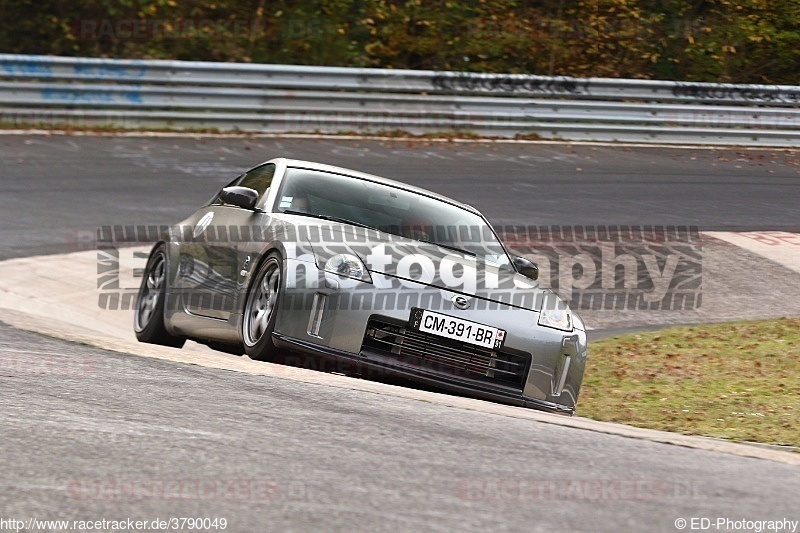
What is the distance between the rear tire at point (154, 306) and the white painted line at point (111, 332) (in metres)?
0.15

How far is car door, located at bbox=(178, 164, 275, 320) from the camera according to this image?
7.44 metres

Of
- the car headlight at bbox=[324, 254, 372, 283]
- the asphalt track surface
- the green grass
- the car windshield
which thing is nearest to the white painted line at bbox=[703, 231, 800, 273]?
the green grass

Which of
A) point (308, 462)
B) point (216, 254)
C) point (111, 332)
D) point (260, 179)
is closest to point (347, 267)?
→ point (216, 254)

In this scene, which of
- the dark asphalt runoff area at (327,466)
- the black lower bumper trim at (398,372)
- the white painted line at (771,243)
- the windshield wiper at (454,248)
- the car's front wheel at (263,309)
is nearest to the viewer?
the dark asphalt runoff area at (327,466)

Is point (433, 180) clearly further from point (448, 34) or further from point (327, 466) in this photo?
point (327, 466)

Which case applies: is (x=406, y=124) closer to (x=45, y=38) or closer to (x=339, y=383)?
(x=45, y=38)

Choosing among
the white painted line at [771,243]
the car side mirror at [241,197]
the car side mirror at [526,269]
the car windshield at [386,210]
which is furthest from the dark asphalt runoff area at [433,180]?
the car side mirror at [526,269]

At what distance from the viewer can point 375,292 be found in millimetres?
6539

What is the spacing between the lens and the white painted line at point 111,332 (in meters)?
5.39

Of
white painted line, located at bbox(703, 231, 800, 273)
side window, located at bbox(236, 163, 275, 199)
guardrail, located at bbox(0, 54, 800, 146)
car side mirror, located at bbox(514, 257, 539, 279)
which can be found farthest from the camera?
guardrail, located at bbox(0, 54, 800, 146)

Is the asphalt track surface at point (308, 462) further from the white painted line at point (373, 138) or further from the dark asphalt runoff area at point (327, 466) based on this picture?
the white painted line at point (373, 138)

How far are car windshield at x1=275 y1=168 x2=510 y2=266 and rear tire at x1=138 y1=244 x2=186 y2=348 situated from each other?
1313 mm

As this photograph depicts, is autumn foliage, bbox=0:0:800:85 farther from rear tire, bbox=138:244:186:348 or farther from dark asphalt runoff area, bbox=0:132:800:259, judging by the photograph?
rear tire, bbox=138:244:186:348

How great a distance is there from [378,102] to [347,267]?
44.2ft
